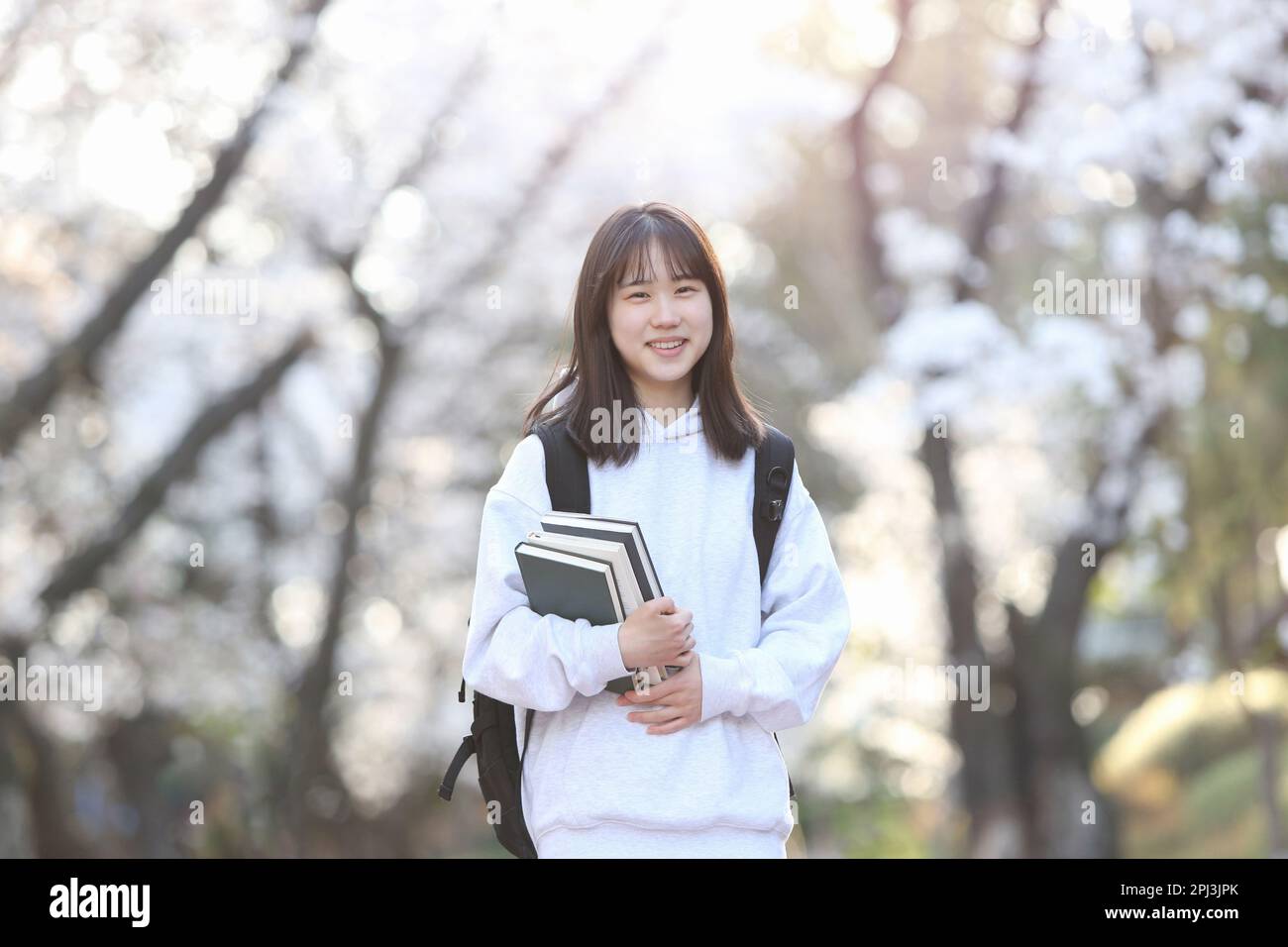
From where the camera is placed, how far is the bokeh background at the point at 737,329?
7.38 meters

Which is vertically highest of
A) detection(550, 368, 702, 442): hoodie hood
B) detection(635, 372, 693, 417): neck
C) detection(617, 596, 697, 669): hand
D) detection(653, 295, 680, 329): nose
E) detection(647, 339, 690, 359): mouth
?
detection(653, 295, 680, 329): nose

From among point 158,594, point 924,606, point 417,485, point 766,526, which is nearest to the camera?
point 766,526

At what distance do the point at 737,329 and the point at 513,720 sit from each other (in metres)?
7.58

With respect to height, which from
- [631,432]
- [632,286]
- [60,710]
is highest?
[632,286]

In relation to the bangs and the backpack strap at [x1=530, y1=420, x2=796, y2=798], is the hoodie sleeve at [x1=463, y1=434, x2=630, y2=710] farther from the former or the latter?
the bangs

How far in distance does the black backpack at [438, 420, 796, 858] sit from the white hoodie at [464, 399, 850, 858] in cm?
2

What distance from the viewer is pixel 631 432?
2123mm

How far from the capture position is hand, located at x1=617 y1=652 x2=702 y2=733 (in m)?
1.93

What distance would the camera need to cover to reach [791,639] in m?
2.03

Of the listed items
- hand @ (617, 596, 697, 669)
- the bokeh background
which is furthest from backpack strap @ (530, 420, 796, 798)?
the bokeh background

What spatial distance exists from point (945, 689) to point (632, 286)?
22.2 ft
